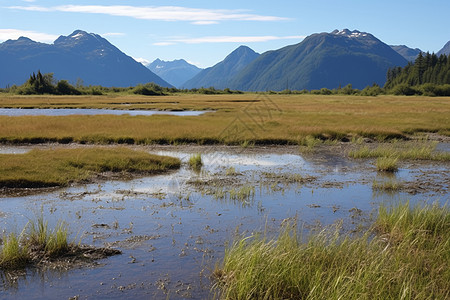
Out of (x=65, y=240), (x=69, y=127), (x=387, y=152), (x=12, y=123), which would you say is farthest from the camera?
(x=12, y=123)

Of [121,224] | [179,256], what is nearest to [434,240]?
[179,256]

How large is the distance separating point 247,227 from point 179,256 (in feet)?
9.63

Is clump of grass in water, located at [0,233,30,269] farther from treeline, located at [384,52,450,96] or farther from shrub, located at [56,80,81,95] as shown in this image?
treeline, located at [384,52,450,96]

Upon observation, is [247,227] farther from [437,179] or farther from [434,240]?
[437,179]

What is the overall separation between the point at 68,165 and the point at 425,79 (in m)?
166

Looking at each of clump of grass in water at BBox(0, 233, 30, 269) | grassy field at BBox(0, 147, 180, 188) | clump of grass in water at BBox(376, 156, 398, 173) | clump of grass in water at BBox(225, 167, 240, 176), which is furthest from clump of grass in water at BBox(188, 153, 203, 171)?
clump of grass in water at BBox(0, 233, 30, 269)

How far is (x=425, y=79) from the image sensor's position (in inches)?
6299

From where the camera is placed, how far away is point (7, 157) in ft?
72.2

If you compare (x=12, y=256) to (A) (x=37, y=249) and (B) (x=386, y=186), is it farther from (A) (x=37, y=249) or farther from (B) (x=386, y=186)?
(B) (x=386, y=186)

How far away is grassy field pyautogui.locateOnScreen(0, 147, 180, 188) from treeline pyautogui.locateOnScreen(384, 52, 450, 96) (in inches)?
5213

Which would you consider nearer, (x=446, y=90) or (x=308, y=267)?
(x=308, y=267)

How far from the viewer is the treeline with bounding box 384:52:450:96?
450ft

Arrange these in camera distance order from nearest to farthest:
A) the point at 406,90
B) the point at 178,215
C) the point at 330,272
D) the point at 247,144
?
the point at 330,272 < the point at 178,215 < the point at 247,144 < the point at 406,90

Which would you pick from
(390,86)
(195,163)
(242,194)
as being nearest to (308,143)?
(195,163)
